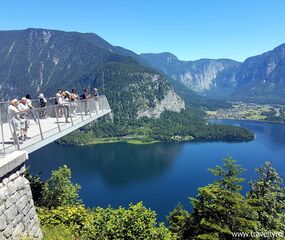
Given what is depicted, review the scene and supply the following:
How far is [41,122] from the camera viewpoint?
1817 cm

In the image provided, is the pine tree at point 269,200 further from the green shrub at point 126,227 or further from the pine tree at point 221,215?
the green shrub at point 126,227

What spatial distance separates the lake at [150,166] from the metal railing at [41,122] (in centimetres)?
5271

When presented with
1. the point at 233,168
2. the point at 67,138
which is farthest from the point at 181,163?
the point at 233,168

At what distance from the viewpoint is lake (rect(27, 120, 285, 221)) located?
89188mm

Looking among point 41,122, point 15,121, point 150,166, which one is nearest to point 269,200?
point 41,122

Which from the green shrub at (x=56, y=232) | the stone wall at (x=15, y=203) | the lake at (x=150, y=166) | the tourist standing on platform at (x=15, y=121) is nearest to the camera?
the stone wall at (x=15, y=203)

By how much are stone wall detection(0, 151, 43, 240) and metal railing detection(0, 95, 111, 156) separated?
33.0 inches

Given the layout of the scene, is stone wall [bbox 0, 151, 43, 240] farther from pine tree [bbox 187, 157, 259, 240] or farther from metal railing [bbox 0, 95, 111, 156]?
pine tree [bbox 187, 157, 259, 240]

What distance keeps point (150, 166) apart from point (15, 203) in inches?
4522

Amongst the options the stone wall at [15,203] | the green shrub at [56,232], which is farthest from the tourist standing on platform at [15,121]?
the green shrub at [56,232]

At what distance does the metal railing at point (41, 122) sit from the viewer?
1344cm

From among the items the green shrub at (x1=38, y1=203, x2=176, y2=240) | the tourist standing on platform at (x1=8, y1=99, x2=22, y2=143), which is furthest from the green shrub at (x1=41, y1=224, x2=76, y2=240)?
the tourist standing on platform at (x1=8, y1=99, x2=22, y2=143)

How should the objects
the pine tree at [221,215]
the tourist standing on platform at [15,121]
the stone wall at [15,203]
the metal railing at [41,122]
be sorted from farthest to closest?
the pine tree at [221,215]
the metal railing at [41,122]
the tourist standing on platform at [15,121]
the stone wall at [15,203]

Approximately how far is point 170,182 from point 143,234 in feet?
302
